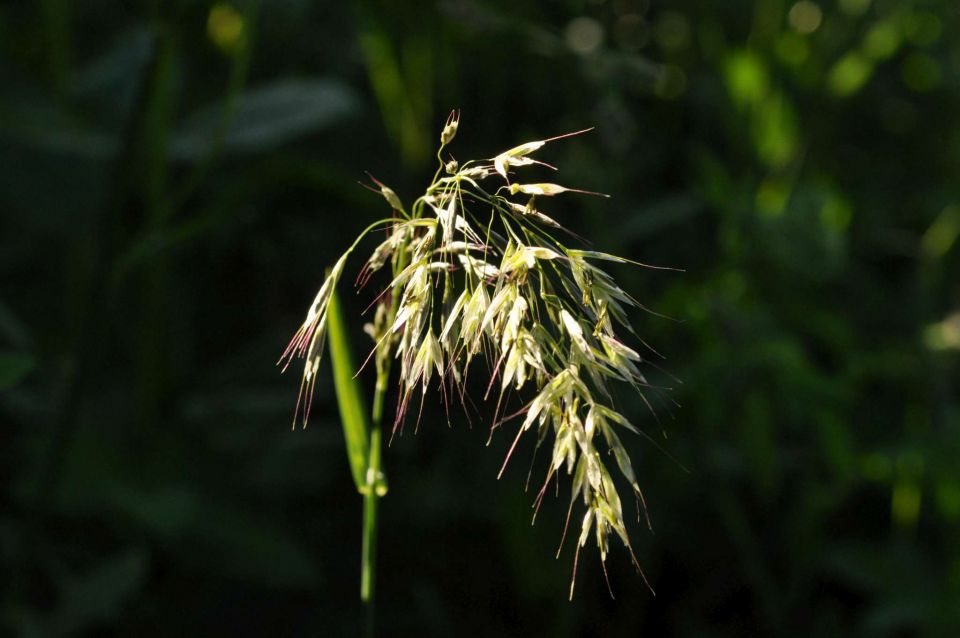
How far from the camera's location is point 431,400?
1355 millimetres

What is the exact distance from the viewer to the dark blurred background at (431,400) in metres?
1.15

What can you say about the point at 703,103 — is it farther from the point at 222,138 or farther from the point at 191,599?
the point at 191,599

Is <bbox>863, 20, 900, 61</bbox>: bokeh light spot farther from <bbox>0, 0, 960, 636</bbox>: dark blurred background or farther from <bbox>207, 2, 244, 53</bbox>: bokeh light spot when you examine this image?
<bbox>207, 2, 244, 53</bbox>: bokeh light spot

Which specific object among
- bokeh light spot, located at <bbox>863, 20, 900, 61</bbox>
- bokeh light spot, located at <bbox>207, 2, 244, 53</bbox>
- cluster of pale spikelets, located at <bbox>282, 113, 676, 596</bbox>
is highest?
bokeh light spot, located at <bbox>207, 2, 244, 53</bbox>

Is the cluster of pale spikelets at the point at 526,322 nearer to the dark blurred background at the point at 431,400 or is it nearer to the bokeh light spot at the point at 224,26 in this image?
the dark blurred background at the point at 431,400

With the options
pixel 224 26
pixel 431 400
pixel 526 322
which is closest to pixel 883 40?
pixel 431 400

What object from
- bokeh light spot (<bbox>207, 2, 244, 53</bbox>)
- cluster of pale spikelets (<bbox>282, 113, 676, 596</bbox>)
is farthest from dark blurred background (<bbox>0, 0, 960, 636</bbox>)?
cluster of pale spikelets (<bbox>282, 113, 676, 596</bbox>)

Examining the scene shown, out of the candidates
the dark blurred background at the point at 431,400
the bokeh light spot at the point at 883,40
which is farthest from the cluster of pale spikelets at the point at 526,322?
the bokeh light spot at the point at 883,40

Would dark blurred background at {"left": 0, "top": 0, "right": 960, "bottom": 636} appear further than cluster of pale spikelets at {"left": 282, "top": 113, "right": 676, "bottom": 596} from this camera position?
Yes

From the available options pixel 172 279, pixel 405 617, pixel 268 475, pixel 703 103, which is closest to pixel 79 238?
pixel 172 279

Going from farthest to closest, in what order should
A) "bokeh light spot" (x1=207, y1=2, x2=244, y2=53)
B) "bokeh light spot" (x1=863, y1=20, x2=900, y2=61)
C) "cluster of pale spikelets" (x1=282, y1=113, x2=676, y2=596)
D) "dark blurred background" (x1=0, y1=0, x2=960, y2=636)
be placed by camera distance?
"bokeh light spot" (x1=207, y1=2, x2=244, y2=53) < "bokeh light spot" (x1=863, y1=20, x2=900, y2=61) < "dark blurred background" (x1=0, y1=0, x2=960, y2=636) < "cluster of pale spikelets" (x1=282, y1=113, x2=676, y2=596)

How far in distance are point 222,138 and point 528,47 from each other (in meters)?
0.48

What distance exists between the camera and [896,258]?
5.41 feet

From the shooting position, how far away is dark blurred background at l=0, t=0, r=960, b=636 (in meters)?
1.15
